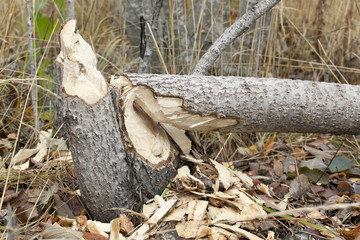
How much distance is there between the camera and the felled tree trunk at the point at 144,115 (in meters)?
1.29

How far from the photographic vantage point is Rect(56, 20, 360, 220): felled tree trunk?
4.23 feet

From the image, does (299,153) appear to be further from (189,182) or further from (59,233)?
(59,233)

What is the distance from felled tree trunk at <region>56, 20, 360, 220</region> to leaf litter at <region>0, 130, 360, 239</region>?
0.09 metres

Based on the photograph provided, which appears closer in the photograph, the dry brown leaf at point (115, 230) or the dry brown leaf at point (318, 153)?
the dry brown leaf at point (115, 230)

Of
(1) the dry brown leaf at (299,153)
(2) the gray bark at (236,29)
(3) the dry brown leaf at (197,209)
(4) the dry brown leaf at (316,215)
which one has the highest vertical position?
(2) the gray bark at (236,29)

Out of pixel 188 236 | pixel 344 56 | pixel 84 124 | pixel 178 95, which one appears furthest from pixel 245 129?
pixel 344 56

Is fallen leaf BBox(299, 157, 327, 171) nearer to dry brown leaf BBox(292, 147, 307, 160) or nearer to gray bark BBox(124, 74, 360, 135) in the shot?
dry brown leaf BBox(292, 147, 307, 160)

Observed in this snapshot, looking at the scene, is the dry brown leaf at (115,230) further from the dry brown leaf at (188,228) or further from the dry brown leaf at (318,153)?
the dry brown leaf at (318,153)

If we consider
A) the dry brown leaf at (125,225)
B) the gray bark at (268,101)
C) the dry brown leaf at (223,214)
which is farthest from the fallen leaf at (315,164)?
the dry brown leaf at (125,225)

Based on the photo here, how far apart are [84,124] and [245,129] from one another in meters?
0.69

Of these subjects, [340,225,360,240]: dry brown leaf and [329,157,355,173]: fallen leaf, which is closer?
[340,225,360,240]: dry brown leaf

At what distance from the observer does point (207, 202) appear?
1394 millimetres

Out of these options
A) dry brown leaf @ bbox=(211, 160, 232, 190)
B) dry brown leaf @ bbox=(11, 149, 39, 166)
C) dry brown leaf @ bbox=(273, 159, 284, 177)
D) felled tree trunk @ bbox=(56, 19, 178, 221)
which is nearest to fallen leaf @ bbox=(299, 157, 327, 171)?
dry brown leaf @ bbox=(273, 159, 284, 177)

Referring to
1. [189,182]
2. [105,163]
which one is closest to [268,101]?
[189,182]
